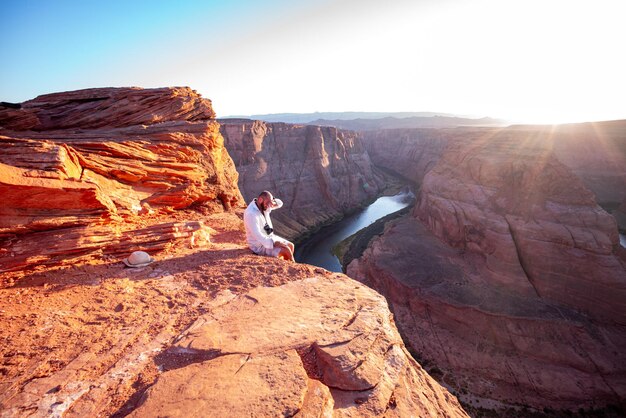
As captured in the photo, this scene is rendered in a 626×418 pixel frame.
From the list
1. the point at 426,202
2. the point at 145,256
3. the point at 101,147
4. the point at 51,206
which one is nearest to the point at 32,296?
the point at 145,256

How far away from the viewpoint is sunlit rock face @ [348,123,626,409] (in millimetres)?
16141

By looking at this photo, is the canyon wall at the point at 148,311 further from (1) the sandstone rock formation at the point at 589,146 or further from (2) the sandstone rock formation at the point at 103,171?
(1) the sandstone rock formation at the point at 589,146

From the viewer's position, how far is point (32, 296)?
4531 millimetres

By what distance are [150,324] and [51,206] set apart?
4.08m

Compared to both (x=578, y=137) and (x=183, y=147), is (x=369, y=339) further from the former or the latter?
(x=578, y=137)

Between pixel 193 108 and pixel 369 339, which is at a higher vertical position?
pixel 193 108

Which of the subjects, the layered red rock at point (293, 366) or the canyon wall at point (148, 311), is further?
the canyon wall at point (148, 311)

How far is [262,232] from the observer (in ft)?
22.8

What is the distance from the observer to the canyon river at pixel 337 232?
34844 millimetres

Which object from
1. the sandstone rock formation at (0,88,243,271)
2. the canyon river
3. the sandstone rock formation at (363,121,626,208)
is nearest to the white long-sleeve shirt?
the sandstone rock formation at (0,88,243,271)

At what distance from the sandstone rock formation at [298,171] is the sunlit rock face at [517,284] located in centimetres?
1961

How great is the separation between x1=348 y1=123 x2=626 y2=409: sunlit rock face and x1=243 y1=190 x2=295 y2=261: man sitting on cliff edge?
15562 mm

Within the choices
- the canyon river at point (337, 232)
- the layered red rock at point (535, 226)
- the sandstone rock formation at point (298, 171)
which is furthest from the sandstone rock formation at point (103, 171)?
the sandstone rock formation at point (298, 171)

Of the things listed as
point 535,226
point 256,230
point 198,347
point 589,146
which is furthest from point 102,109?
point 589,146
